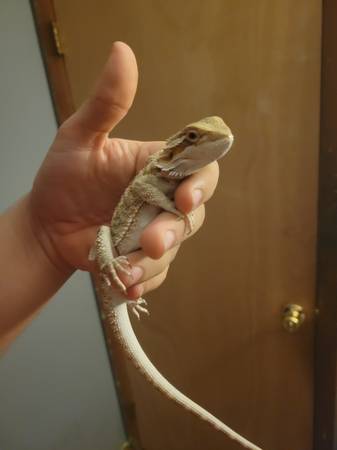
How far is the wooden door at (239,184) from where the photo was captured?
3.33ft

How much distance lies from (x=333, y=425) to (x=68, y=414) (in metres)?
1.03

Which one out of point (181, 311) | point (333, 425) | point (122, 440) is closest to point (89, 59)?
point (181, 311)

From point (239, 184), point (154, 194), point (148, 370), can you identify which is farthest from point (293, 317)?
point (154, 194)

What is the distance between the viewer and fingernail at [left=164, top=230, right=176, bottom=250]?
707 mm

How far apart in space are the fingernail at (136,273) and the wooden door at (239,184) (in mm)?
530

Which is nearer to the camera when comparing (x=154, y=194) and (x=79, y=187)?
(x=154, y=194)

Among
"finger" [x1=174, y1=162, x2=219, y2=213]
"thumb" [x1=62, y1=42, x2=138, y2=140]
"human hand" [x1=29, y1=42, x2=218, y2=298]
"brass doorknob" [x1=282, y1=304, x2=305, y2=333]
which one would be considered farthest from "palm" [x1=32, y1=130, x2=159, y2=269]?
"brass doorknob" [x1=282, y1=304, x2=305, y2=333]

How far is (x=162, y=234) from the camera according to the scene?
0.70 metres

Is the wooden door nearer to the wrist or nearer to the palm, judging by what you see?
the palm

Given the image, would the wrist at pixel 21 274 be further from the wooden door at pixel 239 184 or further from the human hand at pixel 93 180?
the wooden door at pixel 239 184

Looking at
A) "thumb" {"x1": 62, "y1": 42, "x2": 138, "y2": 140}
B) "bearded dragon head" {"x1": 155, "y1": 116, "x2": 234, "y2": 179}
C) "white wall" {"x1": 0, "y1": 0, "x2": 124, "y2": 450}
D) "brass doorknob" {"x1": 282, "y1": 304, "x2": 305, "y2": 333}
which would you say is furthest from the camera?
"white wall" {"x1": 0, "y1": 0, "x2": 124, "y2": 450}

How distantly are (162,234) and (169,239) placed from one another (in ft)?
0.06

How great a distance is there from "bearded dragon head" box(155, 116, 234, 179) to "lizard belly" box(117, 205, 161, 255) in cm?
8

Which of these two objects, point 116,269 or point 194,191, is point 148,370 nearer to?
point 116,269
